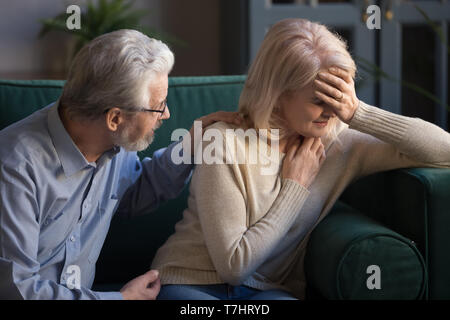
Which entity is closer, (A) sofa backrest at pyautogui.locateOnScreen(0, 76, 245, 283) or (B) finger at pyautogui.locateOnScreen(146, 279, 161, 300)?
(B) finger at pyautogui.locateOnScreen(146, 279, 161, 300)

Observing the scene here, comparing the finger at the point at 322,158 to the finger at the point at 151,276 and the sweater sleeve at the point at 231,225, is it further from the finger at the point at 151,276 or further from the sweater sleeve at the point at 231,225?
the finger at the point at 151,276

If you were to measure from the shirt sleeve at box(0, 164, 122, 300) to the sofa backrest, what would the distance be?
0.51m

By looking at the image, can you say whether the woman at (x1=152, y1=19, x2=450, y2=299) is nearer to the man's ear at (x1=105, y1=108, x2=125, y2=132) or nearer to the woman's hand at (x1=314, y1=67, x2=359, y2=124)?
the woman's hand at (x1=314, y1=67, x2=359, y2=124)

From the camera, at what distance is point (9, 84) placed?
1.87 meters

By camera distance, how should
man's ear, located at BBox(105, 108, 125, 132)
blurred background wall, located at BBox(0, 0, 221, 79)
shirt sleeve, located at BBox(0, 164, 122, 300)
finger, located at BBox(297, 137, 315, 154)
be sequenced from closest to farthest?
shirt sleeve, located at BBox(0, 164, 122, 300) < man's ear, located at BBox(105, 108, 125, 132) < finger, located at BBox(297, 137, 315, 154) < blurred background wall, located at BBox(0, 0, 221, 79)

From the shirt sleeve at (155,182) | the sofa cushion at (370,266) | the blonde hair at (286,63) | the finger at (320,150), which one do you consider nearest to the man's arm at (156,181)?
the shirt sleeve at (155,182)

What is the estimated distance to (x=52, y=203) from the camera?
142 centimetres

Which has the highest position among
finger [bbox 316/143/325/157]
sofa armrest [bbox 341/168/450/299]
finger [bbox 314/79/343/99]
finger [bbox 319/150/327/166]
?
finger [bbox 314/79/343/99]

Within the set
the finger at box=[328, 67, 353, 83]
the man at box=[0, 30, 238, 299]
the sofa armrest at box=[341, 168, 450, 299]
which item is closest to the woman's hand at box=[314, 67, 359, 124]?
the finger at box=[328, 67, 353, 83]

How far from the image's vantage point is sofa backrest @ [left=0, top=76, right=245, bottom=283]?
185 centimetres

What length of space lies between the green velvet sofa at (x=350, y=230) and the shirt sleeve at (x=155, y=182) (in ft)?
0.47

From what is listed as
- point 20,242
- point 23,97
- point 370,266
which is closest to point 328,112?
point 370,266

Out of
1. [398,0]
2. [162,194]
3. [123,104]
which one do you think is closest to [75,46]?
[398,0]
